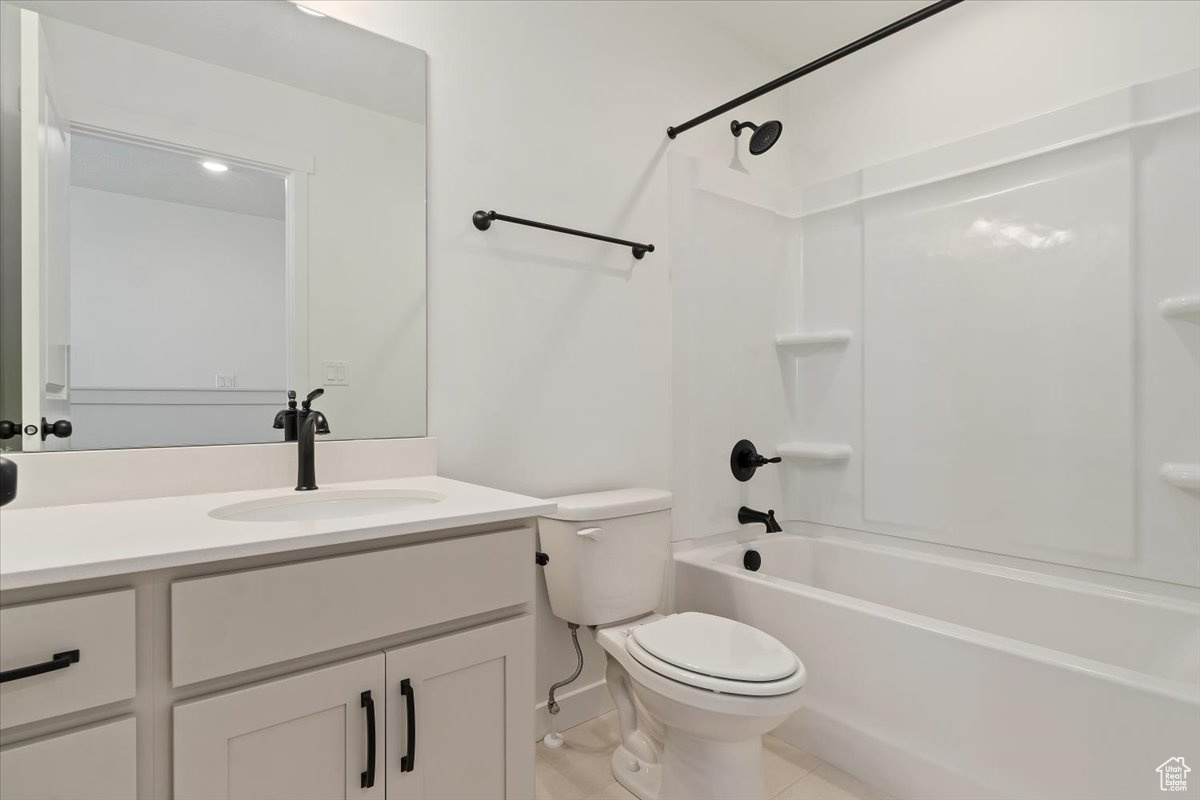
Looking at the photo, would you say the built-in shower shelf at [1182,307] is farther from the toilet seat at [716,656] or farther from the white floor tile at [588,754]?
the white floor tile at [588,754]

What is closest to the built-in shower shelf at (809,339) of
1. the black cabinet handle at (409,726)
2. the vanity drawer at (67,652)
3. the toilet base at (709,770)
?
the toilet base at (709,770)

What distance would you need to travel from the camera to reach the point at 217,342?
52.6 inches

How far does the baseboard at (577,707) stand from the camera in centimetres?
186

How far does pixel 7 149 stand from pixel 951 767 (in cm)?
249

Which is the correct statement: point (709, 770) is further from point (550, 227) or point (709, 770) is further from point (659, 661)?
point (550, 227)

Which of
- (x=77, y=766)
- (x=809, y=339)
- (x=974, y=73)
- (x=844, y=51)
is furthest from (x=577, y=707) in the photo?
(x=974, y=73)

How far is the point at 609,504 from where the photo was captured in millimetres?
1716

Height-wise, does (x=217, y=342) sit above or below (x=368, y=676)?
above

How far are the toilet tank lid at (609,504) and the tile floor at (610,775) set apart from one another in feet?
2.23

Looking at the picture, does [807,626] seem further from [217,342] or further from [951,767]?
[217,342]

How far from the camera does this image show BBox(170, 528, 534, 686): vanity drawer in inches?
33.4

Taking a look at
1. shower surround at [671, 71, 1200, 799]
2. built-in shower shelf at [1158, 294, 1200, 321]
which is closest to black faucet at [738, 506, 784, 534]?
shower surround at [671, 71, 1200, 799]

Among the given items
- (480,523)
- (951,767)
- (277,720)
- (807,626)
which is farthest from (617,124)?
(951,767)

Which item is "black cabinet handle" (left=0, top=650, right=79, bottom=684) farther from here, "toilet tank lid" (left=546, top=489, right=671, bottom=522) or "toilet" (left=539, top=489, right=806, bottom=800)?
"toilet" (left=539, top=489, right=806, bottom=800)
